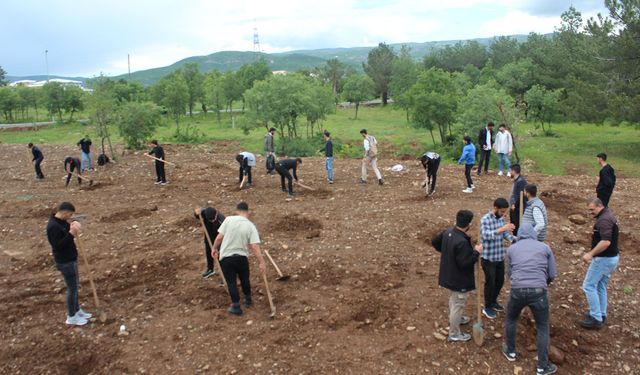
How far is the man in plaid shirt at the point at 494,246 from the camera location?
6379 mm

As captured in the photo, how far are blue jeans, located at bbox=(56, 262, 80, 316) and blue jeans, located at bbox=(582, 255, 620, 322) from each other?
7.48 m

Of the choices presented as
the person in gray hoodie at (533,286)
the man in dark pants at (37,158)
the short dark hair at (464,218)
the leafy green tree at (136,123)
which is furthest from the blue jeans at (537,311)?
the leafy green tree at (136,123)

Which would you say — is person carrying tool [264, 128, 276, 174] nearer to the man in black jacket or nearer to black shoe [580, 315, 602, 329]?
the man in black jacket

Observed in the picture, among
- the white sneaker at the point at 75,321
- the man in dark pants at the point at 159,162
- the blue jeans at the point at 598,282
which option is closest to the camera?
the blue jeans at the point at 598,282

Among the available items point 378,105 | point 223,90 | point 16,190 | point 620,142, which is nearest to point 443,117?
point 620,142

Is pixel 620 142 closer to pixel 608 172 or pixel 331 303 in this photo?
pixel 608 172

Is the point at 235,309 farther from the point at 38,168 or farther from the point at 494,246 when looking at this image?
the point at 38,168

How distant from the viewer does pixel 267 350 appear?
615 centimetres

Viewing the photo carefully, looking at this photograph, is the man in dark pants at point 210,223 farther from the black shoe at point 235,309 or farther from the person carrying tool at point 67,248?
the person carrying tool at point 67,248

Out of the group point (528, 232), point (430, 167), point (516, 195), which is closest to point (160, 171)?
point (430, 167)

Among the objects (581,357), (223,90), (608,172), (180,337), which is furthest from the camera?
(223,90)

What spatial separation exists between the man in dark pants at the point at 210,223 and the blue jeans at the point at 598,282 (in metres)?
5.72

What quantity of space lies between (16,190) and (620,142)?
105 feet

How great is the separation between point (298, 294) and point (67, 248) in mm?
3603
